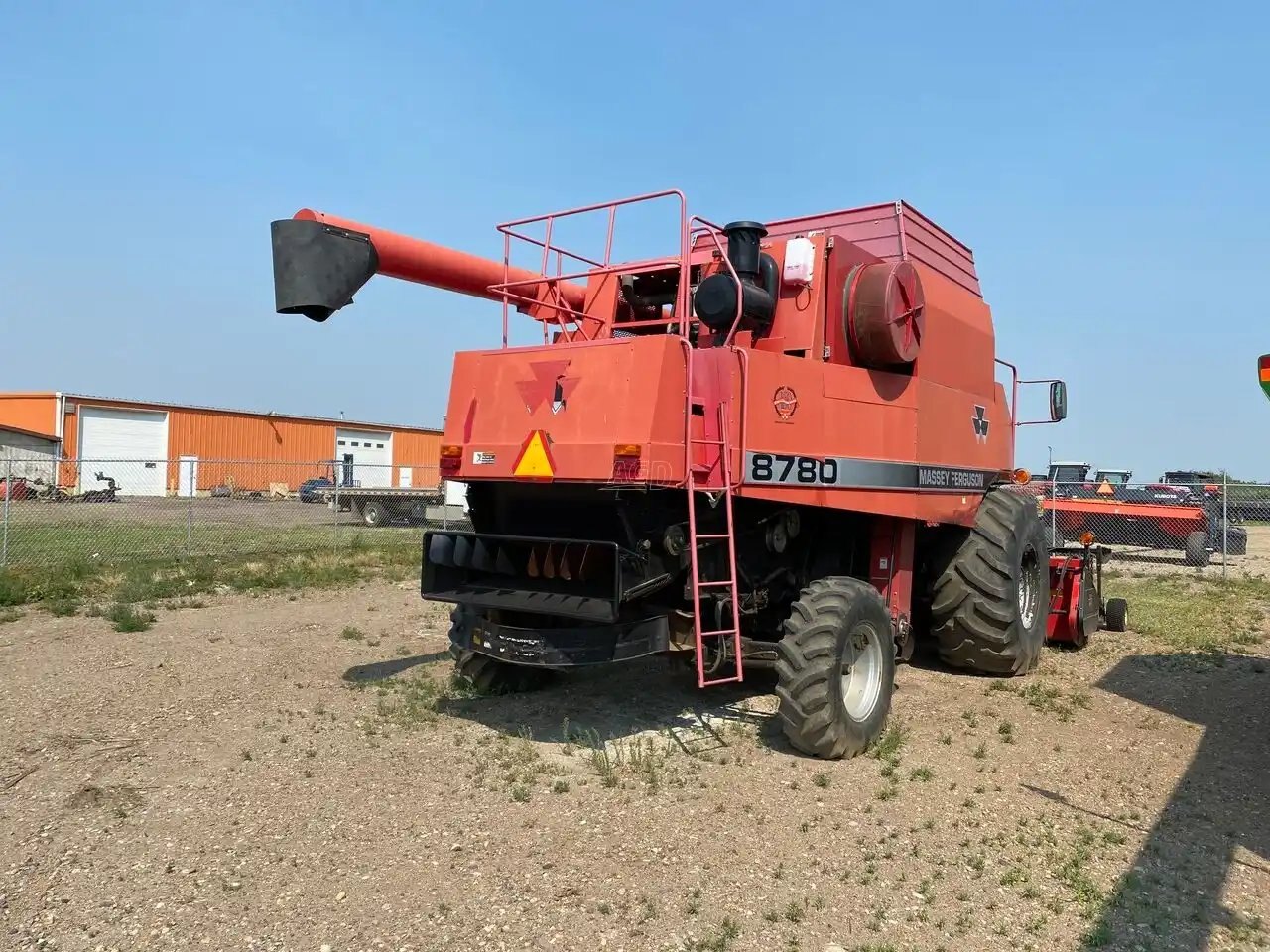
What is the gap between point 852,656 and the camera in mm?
5738

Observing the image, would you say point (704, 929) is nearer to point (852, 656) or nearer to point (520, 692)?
point (852, 656)

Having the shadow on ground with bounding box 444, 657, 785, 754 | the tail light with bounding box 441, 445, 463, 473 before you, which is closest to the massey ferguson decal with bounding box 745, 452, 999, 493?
the shadow on ground with bounding box 444, 657, 785, 754

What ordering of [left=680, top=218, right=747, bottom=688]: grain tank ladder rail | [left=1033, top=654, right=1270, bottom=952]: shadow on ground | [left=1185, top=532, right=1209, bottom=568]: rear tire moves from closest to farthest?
[left=1033, top=654, right=1270, bottom=952]: shadow on ground → [left=680, top=218, right=747, bottom=688]: grain tank ladder rail → [left=1185, top=532, right=1209, bottom=568]: rear tire

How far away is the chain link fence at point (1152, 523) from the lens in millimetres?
17453

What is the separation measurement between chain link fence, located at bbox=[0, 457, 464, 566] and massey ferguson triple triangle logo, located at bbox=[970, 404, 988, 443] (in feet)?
15.0

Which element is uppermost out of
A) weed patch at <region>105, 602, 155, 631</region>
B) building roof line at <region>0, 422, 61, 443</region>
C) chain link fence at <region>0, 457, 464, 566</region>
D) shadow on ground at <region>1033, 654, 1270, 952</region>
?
building roof line at <region>0, 422, 61, 443</region>

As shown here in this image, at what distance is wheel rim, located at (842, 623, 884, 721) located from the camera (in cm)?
580

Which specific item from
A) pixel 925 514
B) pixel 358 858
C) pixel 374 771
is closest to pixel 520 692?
pixel 374 771

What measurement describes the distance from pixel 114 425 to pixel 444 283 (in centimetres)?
3796

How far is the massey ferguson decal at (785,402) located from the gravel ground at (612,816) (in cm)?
206

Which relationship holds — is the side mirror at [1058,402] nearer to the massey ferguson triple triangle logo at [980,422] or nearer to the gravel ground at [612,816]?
the massey ferguson triple triangle logo at [980,422]

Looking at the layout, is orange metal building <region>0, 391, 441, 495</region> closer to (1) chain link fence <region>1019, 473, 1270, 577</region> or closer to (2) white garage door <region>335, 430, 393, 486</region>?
(2) white garage door <region>335, 430, 393, 486</region>

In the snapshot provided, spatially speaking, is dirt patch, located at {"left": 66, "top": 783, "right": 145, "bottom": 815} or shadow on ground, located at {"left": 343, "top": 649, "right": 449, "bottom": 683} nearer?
dirt patch, located at {"left": 66, "top": 783, "right": 145, "bottom": 815}

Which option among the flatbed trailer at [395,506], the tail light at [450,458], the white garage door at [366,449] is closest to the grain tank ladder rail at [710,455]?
the tail light at [450,458]
